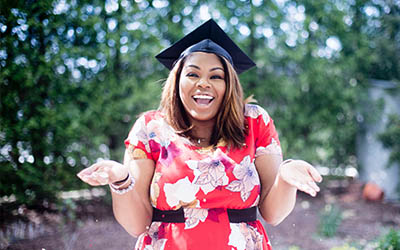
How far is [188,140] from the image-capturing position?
1.71 meters

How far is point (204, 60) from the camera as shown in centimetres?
175

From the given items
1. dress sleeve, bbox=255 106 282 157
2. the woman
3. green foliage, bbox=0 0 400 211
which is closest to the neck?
the woman

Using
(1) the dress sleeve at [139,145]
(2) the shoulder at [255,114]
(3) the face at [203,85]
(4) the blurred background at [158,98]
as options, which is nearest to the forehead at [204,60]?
(3) the face at [203,85]

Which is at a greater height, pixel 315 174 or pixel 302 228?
pixel 315 174

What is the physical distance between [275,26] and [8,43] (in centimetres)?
346

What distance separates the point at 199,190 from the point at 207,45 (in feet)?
2.21

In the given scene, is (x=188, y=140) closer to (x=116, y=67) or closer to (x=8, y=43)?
(x=8, y=43)

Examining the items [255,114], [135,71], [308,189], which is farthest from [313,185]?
[135,71]

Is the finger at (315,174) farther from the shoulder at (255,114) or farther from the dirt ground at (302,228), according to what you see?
the dirt ground at (302,228)

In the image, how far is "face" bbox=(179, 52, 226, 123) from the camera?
5.67ft

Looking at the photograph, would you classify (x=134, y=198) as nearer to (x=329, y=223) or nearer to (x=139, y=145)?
(x=139, y=145)

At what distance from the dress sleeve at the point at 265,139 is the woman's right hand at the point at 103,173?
0.64 meters

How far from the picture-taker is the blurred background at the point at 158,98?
3.31 meters

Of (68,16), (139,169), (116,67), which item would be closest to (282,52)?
(116,67)
